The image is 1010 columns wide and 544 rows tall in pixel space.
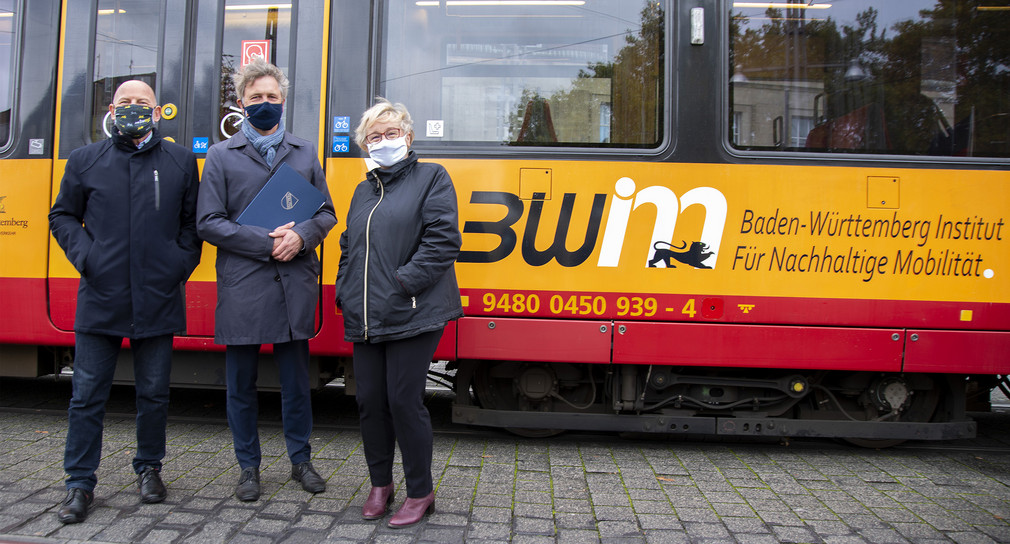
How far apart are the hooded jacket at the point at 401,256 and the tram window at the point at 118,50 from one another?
216cm

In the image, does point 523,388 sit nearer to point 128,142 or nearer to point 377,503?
point 377,503

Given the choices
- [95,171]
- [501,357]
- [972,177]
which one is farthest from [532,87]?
[972,177]

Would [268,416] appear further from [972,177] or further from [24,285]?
[972,177]

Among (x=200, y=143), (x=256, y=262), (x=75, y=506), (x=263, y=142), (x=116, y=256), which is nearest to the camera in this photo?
(x=75, y=506)

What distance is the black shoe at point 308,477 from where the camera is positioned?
317cm

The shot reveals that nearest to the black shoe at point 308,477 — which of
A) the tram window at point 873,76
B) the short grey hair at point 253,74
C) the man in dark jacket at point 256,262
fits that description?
the man in dark jacket at point 256,262

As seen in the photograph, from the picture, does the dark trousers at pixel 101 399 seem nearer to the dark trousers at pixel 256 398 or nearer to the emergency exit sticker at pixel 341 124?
the dark trousers at pixel 256 398

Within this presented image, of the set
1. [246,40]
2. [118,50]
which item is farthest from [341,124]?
[118,50]

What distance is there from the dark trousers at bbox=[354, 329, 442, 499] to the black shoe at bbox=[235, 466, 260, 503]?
24.1 inches

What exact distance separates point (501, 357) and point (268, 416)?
1926 millimetres

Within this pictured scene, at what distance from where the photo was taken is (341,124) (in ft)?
12.4

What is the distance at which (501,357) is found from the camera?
3684 mm

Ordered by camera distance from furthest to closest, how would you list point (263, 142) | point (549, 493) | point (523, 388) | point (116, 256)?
point (523, 388) < point (549, 493) < point (263, 142) < point (116, 256)

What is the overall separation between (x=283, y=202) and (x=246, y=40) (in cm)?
146
